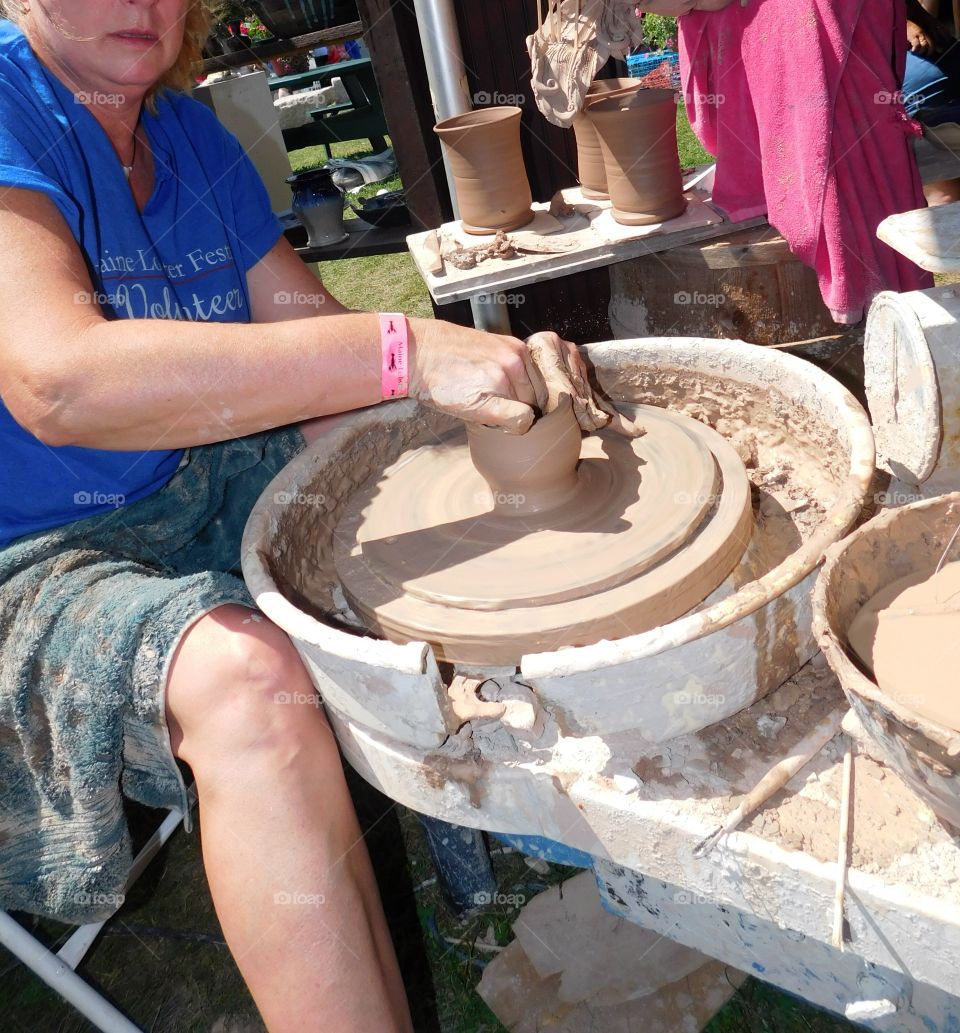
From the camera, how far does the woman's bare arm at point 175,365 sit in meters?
1.24

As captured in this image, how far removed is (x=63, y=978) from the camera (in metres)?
1.56

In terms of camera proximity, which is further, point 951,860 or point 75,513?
point 75,513

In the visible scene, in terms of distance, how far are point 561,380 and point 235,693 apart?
0.72 m

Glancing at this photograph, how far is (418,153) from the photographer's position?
3051mm

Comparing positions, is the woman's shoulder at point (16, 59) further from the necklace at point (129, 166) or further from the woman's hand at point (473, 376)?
the woman's hand at point (473, 376)

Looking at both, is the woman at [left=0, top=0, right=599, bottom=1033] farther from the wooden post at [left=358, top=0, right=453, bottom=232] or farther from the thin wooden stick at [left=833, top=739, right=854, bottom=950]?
the wooden post at [left=358, top=0, right=453, bottom=232]

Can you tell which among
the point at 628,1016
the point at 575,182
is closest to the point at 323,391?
the point at 628,1016

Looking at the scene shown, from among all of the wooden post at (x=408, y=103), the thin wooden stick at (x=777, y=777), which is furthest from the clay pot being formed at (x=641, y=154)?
the thin wooden stick at (x=777, y=777)

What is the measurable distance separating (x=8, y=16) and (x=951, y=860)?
6.53 ft

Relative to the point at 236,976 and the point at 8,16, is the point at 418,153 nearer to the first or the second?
the point at 8,16

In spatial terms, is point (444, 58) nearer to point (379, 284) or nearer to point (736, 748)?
point (736, 748)

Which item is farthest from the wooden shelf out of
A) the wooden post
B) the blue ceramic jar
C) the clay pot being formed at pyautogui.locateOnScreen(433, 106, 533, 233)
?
the clay pot being formed at pyautogui.locateOnScreen(433, 106, 533, 233)

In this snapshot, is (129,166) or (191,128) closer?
(129,166)

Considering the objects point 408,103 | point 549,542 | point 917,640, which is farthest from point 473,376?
point 408,103
